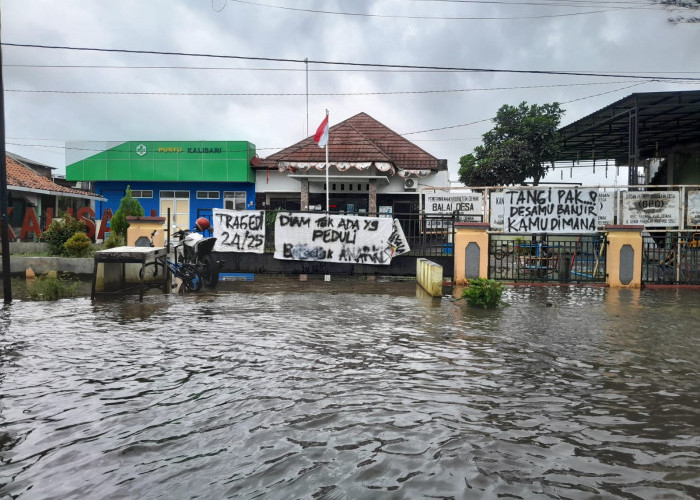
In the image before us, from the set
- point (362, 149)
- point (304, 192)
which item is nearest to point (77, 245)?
point (304, 192)

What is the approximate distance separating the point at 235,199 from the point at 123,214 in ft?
49.8

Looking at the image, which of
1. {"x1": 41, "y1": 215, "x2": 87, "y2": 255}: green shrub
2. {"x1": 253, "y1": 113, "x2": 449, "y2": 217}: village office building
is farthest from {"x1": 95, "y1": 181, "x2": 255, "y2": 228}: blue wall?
{"x1": 41, "y1": 215, "x2": 87, "y2": 255}: green shrub

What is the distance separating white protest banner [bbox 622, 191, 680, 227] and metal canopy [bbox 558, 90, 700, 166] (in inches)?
172

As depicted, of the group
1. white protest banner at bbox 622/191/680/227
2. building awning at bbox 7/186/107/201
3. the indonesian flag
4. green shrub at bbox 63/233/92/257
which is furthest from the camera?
building awning at bbox 7/186/107/201

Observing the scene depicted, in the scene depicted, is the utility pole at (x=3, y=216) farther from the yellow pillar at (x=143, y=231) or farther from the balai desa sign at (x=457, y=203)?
the balai desa sign at (x=457, y=203)

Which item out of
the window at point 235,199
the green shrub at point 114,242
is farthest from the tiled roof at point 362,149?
the green shrub at point 114,242

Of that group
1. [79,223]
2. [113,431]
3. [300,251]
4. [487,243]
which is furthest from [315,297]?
[79,223]

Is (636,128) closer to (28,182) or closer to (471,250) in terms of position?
(471,250)

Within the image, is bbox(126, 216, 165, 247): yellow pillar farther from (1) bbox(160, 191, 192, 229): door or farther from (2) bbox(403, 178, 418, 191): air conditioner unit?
(1) bbox(160, 191, 192, 229): door

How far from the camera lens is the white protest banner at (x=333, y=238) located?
1527 cm

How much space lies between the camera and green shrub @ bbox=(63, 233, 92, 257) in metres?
16.6

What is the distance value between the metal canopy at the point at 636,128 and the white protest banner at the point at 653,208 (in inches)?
172

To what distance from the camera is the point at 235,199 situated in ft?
123

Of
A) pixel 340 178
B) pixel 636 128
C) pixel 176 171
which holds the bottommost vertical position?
pixel 340 178
